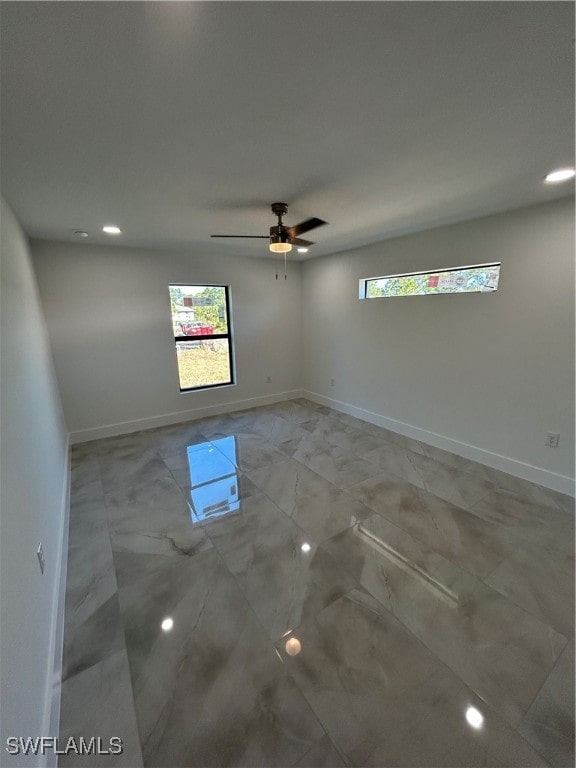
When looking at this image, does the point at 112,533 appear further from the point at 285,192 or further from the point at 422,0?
the point at 422,0

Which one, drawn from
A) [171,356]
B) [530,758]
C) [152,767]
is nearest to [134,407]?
[171,356]

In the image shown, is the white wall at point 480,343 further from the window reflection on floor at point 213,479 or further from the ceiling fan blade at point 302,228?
the window reflection on floor at point 213,479

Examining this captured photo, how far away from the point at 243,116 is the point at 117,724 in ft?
8.59

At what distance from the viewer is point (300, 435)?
12.9ft

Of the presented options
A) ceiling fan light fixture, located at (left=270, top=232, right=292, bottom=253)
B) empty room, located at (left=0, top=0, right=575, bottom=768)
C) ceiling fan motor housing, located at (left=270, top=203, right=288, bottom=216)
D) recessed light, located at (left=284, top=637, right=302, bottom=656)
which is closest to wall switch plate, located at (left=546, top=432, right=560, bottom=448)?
empty room, located at (left=0, top=0, right=575, bottom=768)

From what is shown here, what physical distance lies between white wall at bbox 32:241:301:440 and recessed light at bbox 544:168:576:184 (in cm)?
348

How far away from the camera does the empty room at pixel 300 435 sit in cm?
104

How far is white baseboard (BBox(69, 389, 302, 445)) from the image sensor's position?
386cm

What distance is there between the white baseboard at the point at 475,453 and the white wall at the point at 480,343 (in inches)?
0.4

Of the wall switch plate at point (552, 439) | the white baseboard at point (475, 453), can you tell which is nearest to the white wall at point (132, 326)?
the white baseboard at point (475, 453)

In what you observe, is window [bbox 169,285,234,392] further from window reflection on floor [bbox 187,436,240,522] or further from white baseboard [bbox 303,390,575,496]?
white baseboard [bbox 303,390,575,496]

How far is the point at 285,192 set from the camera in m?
2.13

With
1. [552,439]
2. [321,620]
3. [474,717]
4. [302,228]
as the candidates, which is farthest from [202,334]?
[474,717]

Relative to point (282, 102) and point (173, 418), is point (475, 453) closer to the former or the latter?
point (282, 102)
